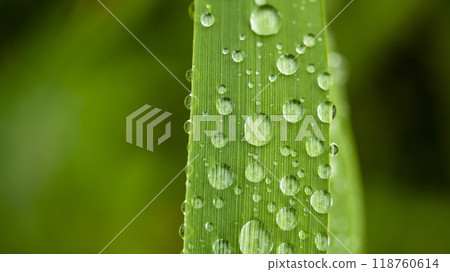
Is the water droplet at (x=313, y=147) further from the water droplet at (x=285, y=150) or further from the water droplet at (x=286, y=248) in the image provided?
the water droplet at (x=286, y=248)

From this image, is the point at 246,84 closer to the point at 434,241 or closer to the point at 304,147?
the point at 304,147

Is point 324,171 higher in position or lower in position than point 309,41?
lower

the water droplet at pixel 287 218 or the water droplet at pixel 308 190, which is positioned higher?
the water droplet at pixel 308 190

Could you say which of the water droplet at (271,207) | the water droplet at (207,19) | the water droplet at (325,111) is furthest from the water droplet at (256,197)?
the water droplet at (207,19)

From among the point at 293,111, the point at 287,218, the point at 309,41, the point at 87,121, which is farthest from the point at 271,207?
the point at 87,121

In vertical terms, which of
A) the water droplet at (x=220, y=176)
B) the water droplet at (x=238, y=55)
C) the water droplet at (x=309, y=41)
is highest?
the water droplet at (x=309, y=41)

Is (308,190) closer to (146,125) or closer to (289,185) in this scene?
(289,185)

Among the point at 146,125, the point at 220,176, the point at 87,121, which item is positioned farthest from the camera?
the point at 87,121

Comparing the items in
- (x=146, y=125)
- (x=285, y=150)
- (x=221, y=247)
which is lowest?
(x=221, y=247)
